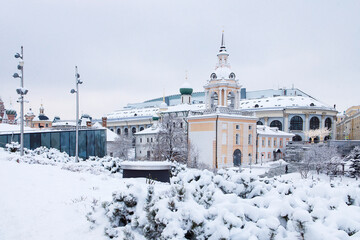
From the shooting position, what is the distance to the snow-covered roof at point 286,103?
57406 mm

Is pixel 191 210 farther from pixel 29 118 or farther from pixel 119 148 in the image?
pixel 29 118

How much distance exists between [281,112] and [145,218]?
55689 millimetres

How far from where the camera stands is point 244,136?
40656 mm

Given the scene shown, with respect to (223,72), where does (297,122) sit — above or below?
below

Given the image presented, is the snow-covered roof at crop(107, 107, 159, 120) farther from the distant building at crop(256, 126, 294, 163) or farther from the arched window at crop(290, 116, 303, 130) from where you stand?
the distant building at crop(256, 126, 294, 163)

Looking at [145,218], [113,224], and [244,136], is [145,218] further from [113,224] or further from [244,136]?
[244,136]

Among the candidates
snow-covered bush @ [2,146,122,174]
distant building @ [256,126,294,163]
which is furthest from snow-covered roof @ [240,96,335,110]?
snow-covered bush @ [2,146,122,174]

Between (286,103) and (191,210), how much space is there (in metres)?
57.3

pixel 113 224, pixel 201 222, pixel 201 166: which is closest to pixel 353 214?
pixel 201 222

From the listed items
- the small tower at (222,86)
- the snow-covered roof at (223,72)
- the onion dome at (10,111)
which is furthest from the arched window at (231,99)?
the onion dome at (10,111)

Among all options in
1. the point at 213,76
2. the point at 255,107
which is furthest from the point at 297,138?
the point at 213,76

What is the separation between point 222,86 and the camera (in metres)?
39.9

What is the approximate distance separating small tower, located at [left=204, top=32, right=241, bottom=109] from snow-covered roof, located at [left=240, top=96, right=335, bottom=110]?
20.3 m

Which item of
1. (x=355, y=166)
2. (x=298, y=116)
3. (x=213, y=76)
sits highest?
(x=213, y=76)
